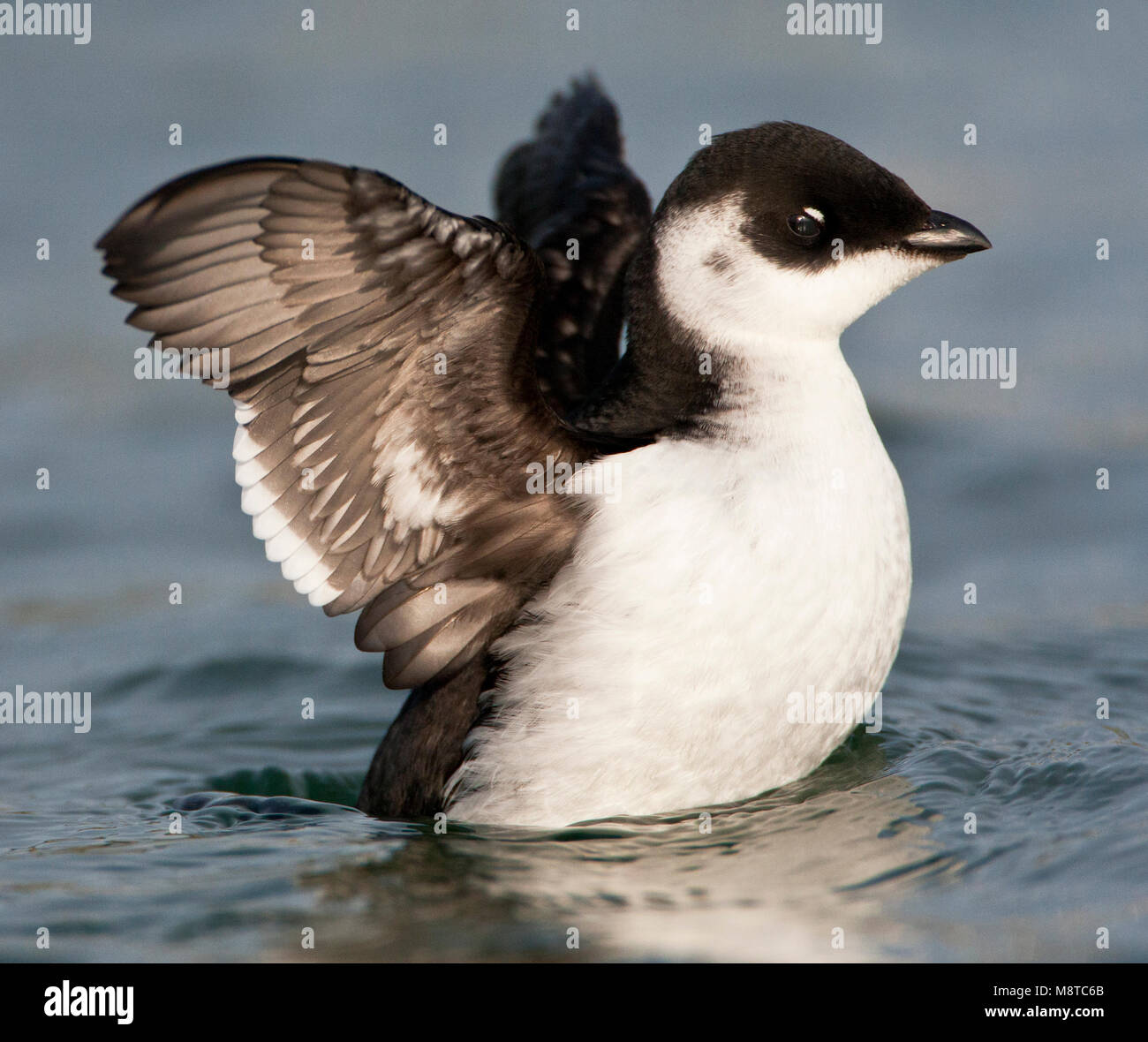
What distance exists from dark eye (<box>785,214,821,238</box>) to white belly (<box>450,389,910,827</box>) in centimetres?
64

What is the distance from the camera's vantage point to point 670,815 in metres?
5.11

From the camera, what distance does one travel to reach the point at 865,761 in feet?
18.9

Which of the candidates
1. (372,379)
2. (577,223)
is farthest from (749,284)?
(577,223)

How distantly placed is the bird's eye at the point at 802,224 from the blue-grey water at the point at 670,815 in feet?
5.97

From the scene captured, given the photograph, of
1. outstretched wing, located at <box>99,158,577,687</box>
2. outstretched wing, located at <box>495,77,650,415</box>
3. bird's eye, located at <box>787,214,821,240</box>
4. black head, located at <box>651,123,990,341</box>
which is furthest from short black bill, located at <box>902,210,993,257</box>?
outstretched wing, located at <box>495,77,650,415</box>

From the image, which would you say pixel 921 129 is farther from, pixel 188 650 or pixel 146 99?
pixel 188 650

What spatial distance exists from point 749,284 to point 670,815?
1.70 meters

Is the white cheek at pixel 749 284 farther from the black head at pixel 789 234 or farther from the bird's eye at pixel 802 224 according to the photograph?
the bird's eye at pixel 802 224

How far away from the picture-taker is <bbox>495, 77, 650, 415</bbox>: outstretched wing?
638 cm

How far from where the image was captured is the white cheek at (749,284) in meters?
5.13

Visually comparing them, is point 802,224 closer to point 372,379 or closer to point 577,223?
point 372,379

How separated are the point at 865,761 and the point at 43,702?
3732mm

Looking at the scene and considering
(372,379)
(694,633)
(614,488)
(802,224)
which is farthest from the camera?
(802,224)

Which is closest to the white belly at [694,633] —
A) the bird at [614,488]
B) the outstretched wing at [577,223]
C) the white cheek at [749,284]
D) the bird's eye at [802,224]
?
the bird at [614,488]
